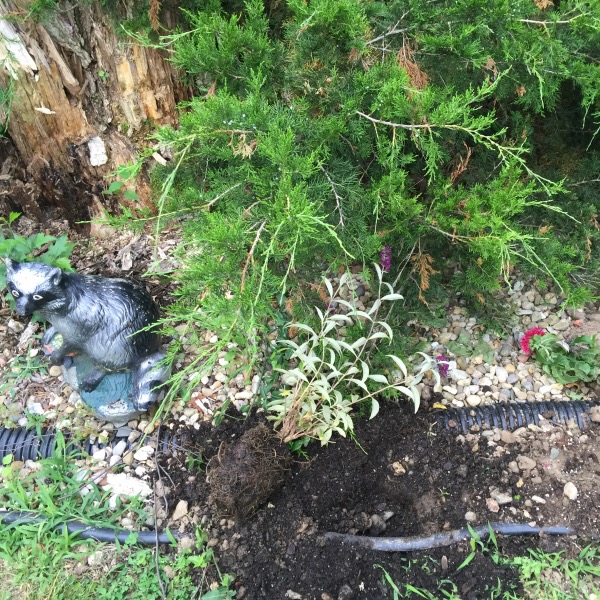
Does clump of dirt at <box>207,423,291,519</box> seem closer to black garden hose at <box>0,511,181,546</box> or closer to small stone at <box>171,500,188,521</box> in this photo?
small stone at <box>171,500,188,521</box>

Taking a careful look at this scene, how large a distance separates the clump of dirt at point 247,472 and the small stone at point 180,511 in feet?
0.46

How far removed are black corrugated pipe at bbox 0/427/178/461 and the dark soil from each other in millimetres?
307

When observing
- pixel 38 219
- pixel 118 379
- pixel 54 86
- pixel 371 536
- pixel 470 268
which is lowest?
pixel 371 536

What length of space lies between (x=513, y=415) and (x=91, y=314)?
1995 millimetres

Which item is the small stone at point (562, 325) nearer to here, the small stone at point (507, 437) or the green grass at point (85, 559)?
the small stone at point (507, 437)

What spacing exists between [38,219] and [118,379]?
4.61 feet

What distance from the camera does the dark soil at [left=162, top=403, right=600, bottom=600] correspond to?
2.00 m

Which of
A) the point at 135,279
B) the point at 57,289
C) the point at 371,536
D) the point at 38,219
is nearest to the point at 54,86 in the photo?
the point at 38,219

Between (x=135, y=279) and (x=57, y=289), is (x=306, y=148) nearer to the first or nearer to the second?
(x=57, y=289)

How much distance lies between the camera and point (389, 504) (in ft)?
7.28

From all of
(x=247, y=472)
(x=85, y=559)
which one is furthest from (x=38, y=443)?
(x=247, y=472)

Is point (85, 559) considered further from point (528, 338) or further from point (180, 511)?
point (528, 338)

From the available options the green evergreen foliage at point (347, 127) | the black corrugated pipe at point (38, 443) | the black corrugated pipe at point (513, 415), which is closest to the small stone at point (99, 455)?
the black corrugated pipe at point (38, 443)

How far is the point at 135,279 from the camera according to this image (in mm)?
3064
